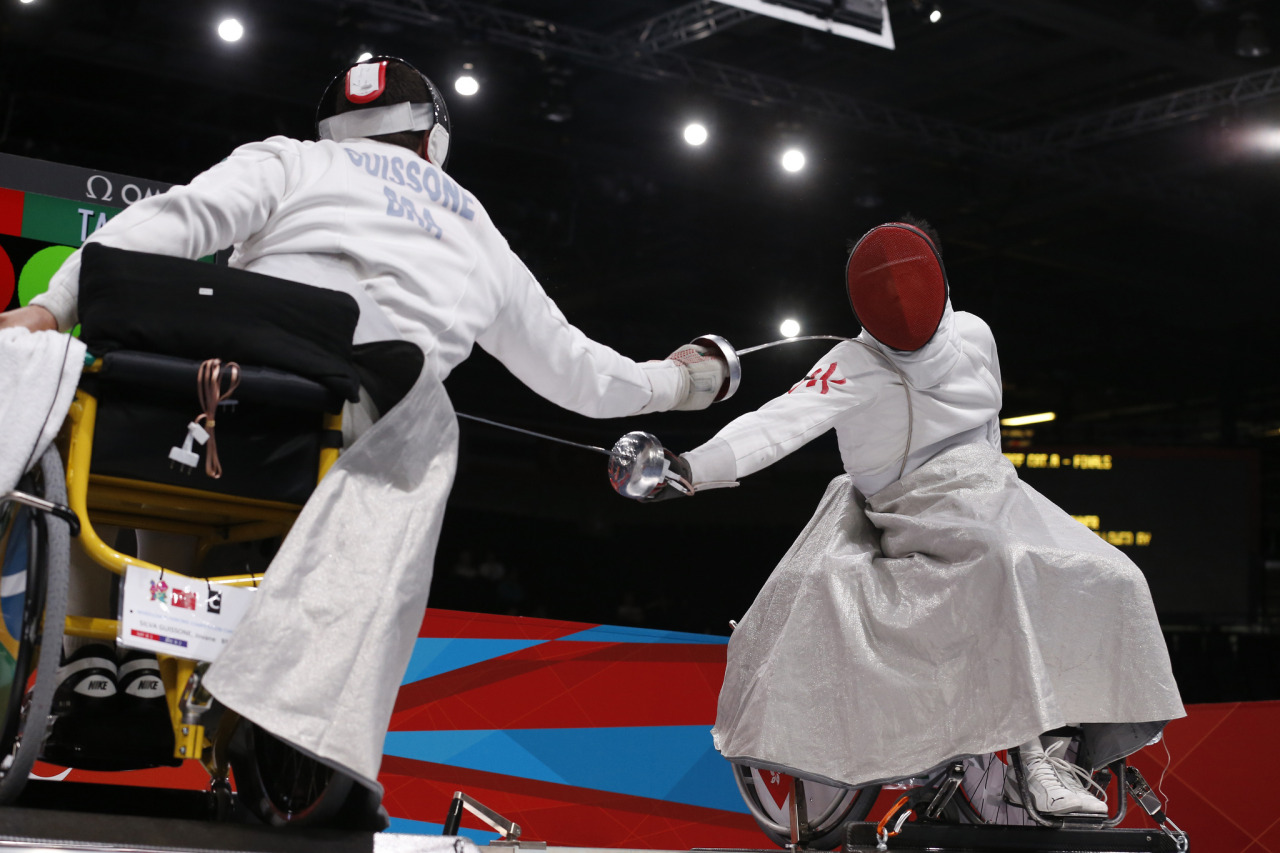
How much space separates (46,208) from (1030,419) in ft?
21.0

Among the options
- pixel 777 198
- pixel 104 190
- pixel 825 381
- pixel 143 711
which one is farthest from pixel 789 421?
pixel 777 198

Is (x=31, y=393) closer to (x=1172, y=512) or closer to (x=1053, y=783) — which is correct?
(x=1053, y=783)

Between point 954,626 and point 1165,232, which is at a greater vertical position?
point 1165,232

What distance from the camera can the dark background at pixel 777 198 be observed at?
5969mm

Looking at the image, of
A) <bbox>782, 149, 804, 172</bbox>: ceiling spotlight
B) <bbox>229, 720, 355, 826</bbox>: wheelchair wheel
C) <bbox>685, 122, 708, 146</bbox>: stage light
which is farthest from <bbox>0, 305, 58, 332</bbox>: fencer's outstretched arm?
<bbox>782, 149, 804, 172</bbox>: ceiling spotlight

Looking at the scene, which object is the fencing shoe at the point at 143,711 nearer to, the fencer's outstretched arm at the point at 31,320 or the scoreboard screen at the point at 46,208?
the fencer's outstretched arm at the point at 31,320

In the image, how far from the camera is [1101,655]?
2.43 m

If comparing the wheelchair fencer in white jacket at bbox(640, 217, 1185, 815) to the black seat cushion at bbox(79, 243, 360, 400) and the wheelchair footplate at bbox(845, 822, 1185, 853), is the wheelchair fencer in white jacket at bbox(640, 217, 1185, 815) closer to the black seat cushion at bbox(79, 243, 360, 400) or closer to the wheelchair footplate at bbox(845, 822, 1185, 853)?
the wheelchair footplate at bbox(845, 822, 1185, 853)

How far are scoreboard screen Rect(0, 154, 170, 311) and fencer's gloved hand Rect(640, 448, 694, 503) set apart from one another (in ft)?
6.65

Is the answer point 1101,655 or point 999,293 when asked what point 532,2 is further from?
point 1101,655

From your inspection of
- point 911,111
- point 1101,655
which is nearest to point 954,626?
point 1101,655

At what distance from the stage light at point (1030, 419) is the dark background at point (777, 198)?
0.12m

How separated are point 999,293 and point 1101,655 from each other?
6.21 m

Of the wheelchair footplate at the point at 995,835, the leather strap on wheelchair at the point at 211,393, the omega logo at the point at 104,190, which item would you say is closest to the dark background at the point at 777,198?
the omega logo at the point at 104,190
